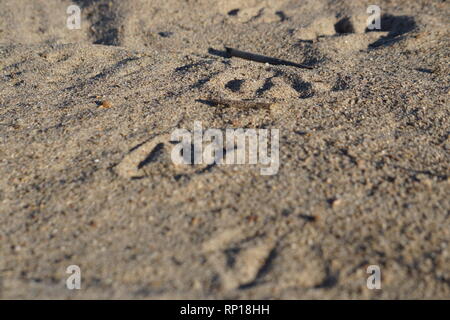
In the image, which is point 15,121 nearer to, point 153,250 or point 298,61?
point 153,250

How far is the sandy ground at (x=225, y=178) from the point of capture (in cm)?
163

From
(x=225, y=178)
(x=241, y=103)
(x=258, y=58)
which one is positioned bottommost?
(x=225, y=178)

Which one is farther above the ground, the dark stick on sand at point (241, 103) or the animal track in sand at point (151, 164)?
the dark stick on sand at point (241, 103)

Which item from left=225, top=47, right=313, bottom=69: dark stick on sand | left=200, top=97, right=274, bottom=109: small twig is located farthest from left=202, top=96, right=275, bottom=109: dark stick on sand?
left=225, top=47, right=313, bottom=69: dark stick on sand

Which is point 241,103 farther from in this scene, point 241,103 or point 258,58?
point 258,58

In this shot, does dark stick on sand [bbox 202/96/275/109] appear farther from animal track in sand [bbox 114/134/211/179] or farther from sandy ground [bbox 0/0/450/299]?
animal track in sand [bbox 114/134/211/179]

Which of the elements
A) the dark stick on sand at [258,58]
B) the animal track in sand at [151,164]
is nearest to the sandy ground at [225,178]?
the animal track in sand at [151,164]

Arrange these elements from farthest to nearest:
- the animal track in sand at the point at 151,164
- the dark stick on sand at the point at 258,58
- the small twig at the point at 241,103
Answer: the dark stick on sand at the point at 258,58 → the small twig at the point at 241,103 → the animal track in sand at the point at 151,164

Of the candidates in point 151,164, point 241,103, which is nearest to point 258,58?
point 241,103

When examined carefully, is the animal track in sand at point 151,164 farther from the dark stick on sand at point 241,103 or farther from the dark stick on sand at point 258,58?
the dark stick on sand at point 258,58

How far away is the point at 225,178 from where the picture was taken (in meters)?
2.02

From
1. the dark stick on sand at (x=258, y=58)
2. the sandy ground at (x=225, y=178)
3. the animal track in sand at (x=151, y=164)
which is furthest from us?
the dark stick on sand at (x=258, y=58)

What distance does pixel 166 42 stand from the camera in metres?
3.95

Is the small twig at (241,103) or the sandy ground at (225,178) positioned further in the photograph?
the small twig at (241,103)
